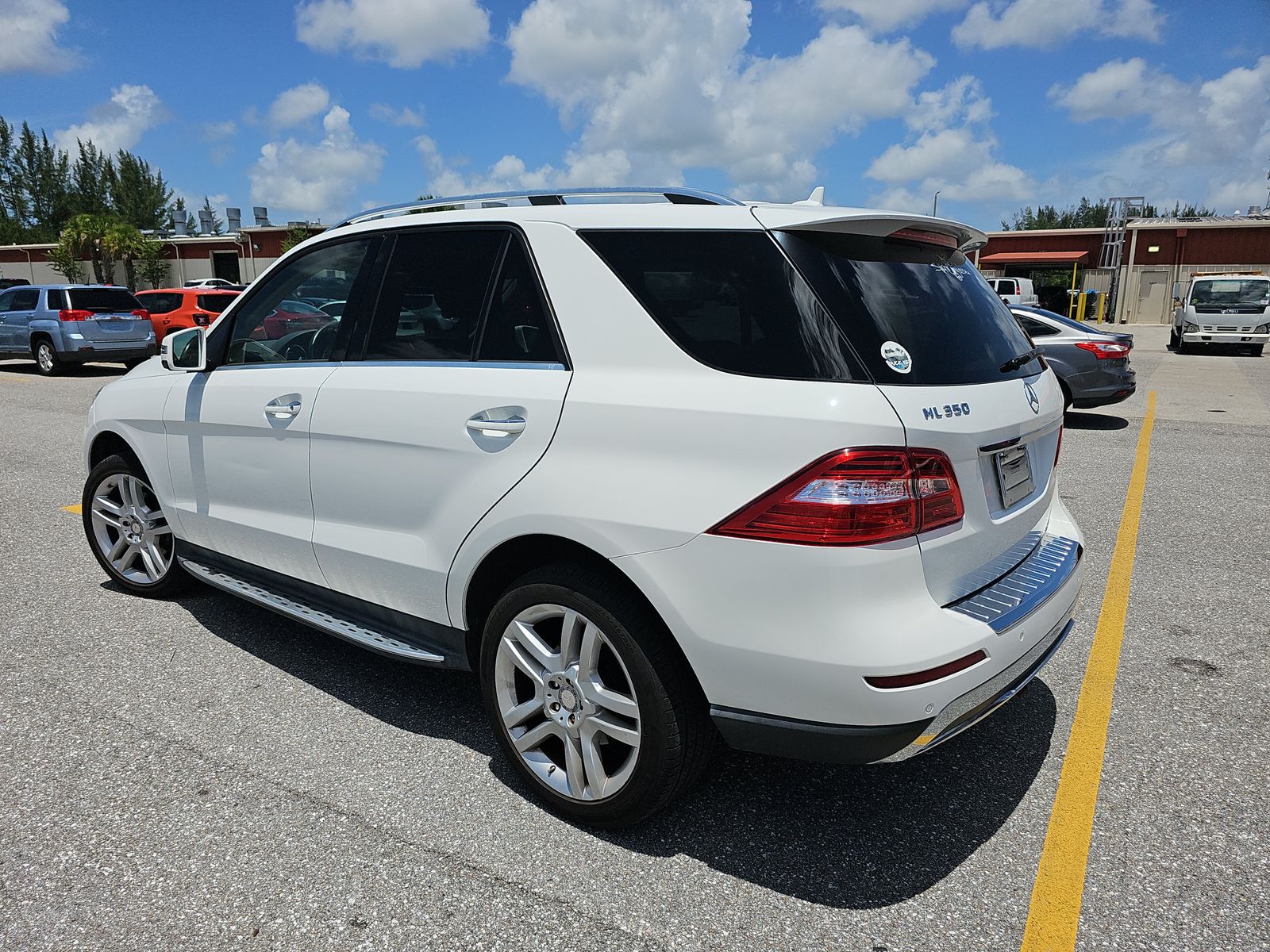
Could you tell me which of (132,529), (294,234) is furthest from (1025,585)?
(294,234)

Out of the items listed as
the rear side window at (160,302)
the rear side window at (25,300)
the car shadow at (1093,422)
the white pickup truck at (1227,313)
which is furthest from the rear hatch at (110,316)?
the white pickup truck at (1227,313)

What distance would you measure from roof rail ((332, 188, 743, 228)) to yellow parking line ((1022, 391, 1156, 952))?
6.92 feet

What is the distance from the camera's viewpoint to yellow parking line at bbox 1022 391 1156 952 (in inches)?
89.2

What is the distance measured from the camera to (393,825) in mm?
2676

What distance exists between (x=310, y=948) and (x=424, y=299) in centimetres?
203

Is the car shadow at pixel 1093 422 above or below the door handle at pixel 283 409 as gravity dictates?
below

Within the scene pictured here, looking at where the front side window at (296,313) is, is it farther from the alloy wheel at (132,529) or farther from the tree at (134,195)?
the tree at (134,195)

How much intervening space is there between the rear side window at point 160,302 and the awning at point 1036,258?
36.8 m

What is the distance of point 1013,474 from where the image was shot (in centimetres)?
256

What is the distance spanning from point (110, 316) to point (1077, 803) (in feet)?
59.5

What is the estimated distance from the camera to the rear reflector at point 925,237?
258 cm

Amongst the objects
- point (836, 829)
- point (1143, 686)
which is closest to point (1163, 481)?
point (1143, 686)

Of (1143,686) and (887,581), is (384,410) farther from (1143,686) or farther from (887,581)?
(1143,686)

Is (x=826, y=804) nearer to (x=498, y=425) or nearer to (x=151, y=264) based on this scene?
(x=498, y=425)
